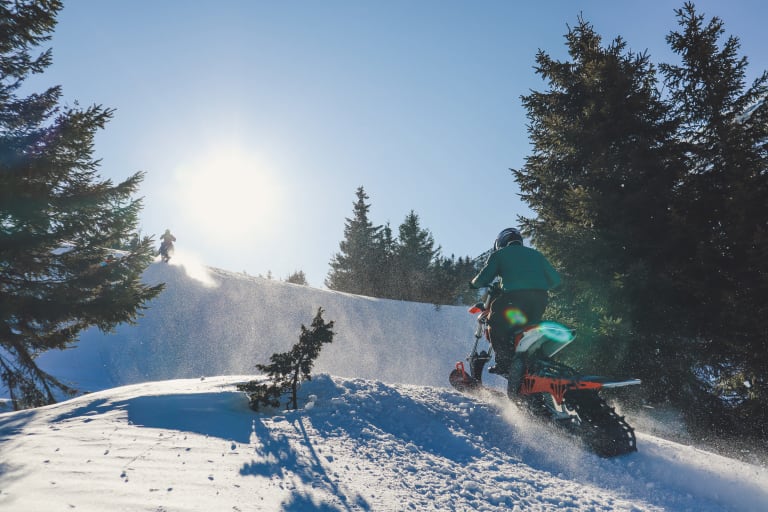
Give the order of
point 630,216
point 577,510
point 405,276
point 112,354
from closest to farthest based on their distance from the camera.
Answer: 1. point 577,510
2. point 630,216
3. point 112,354
4. point 405,276

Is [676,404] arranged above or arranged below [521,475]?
below

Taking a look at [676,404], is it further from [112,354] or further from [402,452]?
[112,354]

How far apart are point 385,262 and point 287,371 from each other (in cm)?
3407

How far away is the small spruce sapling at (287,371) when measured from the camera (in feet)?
15.3

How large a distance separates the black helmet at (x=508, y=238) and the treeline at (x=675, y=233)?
10.4 feet

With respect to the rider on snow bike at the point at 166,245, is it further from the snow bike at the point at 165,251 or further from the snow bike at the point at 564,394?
the snow bike at the point at 564,394

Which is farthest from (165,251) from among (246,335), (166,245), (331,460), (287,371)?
(331,460)

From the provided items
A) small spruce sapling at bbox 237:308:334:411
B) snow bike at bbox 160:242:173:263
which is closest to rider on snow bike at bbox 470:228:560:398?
small spruce sapling at bbox 237:308:334:411

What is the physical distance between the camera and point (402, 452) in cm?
362

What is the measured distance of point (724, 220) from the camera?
6805 millimetres

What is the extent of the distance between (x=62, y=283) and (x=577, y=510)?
8720 millimetres

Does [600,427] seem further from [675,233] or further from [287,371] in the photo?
[675,233]

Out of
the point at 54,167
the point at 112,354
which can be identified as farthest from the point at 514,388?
the point at 112,354

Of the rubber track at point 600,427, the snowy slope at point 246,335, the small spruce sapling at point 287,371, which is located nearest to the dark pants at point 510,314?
the rubber track at point 600,427
